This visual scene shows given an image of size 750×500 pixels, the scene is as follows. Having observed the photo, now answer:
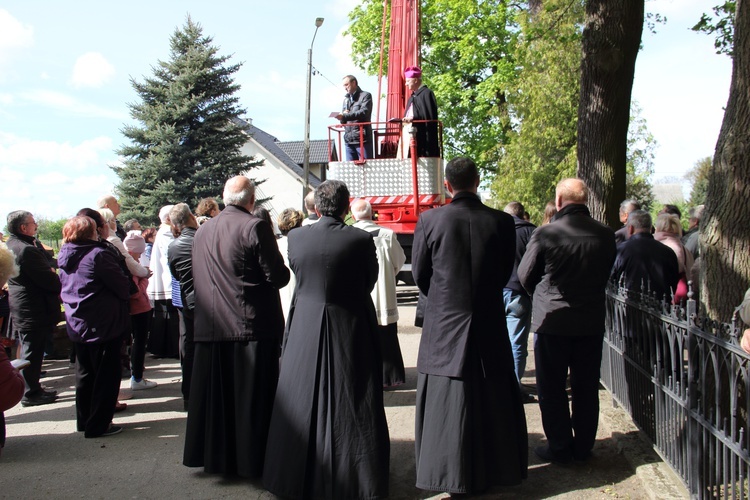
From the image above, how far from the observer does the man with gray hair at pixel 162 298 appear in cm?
704

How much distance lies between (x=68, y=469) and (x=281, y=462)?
180cm

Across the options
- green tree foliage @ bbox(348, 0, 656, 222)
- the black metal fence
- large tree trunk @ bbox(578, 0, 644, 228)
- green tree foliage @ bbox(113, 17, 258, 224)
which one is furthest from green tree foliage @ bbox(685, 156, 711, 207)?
the black metal fence

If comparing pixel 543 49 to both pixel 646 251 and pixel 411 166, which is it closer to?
pixel 411 166

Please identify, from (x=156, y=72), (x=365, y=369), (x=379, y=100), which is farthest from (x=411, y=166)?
(x=156, y=72)

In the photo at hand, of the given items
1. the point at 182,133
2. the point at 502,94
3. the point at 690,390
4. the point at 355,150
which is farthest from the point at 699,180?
the point at 690,390

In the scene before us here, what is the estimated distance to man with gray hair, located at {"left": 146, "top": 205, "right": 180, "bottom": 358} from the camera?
23.1 ft

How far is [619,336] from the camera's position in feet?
18.4

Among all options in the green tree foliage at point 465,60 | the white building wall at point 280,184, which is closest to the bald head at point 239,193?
the green tree foliage at point 465,60

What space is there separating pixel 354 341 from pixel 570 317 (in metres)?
1.50

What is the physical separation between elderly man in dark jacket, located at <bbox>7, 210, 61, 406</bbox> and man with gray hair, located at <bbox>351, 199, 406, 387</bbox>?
2.95 meters

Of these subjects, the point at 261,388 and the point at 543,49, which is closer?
the point at 261,388

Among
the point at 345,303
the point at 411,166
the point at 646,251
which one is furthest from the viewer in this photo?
the point at 411,166

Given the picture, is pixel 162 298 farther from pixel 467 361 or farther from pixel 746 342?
pixel 746 342

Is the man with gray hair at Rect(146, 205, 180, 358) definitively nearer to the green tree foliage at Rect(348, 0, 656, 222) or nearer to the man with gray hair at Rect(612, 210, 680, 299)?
the man with gray hair at Rect(612, 210, 680, 299)
